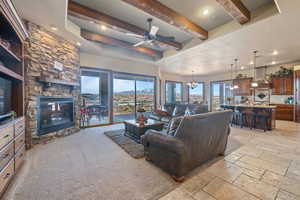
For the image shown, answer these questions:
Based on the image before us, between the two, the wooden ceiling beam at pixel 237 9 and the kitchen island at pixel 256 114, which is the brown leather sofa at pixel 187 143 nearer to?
the wooden ceiling beam at pixel 237 9

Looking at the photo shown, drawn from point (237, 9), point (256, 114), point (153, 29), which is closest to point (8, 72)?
point (153, 29)

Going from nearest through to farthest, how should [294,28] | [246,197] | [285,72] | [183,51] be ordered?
[246,197] → [294,28] → [183,51] → [285,72]

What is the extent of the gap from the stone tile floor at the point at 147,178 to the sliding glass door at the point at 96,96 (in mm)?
3029

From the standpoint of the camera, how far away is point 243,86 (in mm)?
8008

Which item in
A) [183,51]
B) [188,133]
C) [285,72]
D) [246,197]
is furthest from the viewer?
[285,72]

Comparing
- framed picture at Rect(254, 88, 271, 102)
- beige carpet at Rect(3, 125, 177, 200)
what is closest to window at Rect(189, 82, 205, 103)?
framed picture at Rect(254, 88, 271, 102)

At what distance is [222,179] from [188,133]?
2.89ft

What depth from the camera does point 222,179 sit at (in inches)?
75.2

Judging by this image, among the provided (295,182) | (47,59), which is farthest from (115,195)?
(47,59)

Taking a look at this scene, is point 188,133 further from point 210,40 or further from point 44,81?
point 44,81

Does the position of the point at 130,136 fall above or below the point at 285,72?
below

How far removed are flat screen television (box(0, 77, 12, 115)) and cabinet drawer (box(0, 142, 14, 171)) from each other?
62cm

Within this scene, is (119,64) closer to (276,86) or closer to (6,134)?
(6,134)

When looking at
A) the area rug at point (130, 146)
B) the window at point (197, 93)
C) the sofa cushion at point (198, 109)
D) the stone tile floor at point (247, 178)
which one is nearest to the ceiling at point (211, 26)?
the sofa cushion at point (198, 109)
